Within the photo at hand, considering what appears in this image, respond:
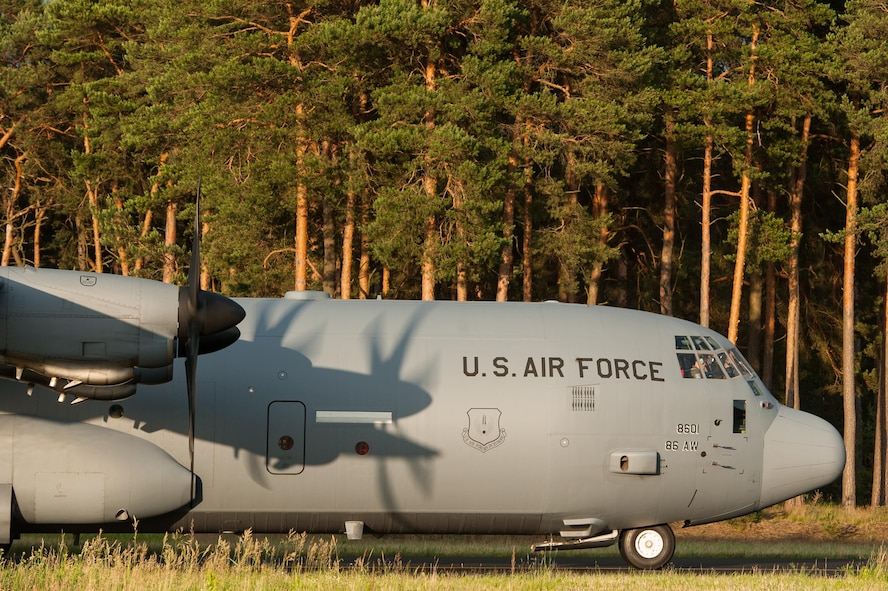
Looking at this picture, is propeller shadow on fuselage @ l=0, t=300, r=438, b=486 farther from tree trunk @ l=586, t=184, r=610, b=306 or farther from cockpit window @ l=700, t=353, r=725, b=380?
tree trunk @ l=586, t=184, r=610, b=306

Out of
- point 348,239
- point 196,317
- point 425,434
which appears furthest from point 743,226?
point 196,317

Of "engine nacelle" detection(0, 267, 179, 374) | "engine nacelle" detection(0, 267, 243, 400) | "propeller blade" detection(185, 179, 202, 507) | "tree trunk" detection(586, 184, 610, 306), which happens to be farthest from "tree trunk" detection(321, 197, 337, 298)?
"engine nacelle" detection(0, 267, 179, 374)

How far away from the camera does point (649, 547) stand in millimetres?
19875

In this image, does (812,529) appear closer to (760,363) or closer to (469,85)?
(469,85)

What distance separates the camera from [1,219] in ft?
232

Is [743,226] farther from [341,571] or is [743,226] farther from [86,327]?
[86,327]

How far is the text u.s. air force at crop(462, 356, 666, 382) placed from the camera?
61.9 ft

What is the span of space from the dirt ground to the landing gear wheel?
11755 millimetres

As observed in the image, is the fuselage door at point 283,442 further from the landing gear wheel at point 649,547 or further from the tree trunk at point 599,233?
the tree trunk at point 599,233

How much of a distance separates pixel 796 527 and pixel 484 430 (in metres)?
18.8

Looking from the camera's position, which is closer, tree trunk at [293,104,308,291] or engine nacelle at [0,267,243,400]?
engine nacelle at [0,267,243,400]

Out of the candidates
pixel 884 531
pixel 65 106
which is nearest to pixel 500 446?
pixel 884 531

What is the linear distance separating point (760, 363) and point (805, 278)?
4958 millimetres

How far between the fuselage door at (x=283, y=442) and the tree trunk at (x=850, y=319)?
28262 mm
